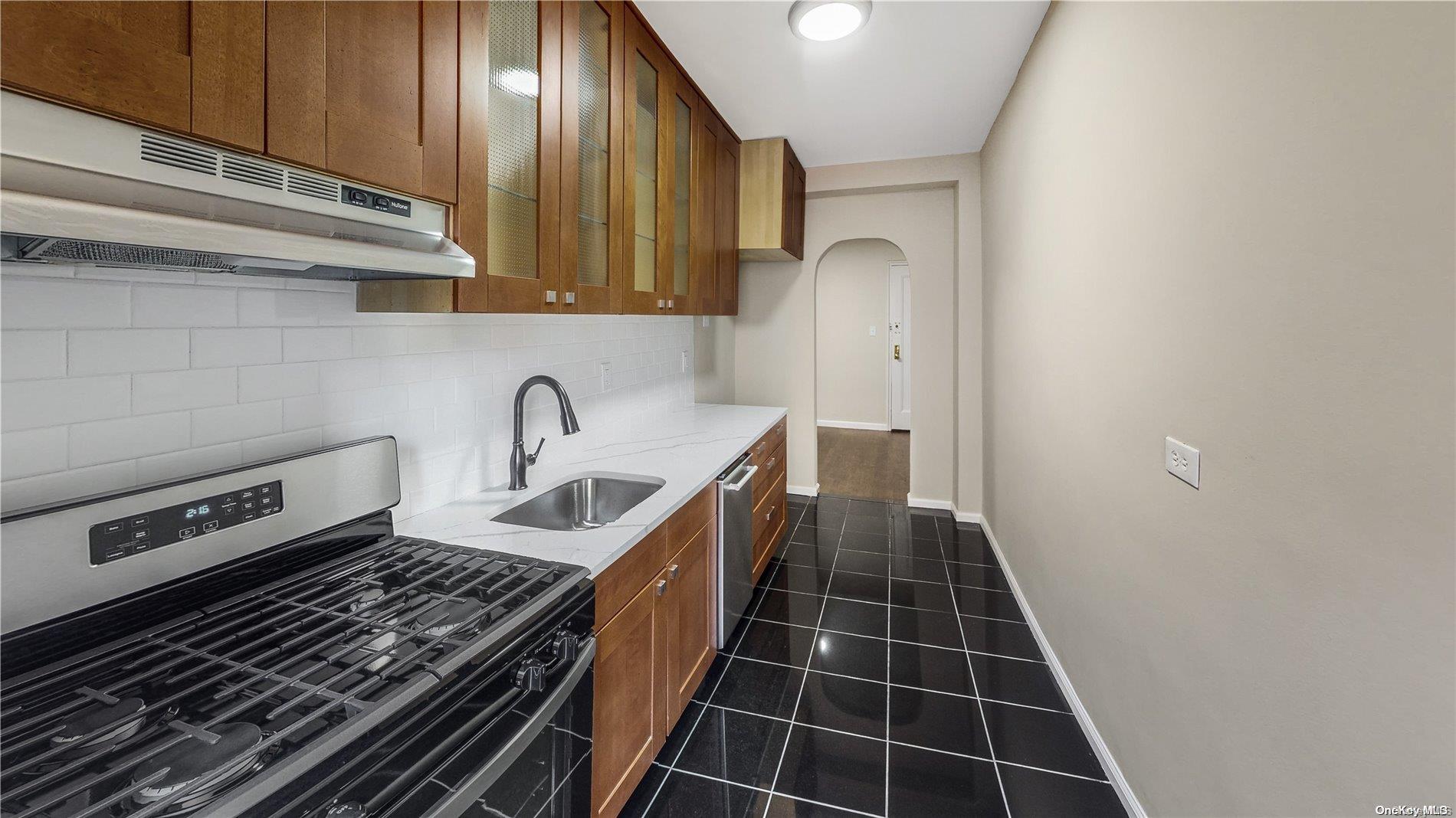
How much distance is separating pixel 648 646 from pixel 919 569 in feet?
7.36

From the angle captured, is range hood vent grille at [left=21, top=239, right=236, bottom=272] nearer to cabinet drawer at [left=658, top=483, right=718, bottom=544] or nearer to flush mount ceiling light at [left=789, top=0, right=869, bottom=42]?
cabinet drawer at [left=658, top=483, right=718, bottom=544]

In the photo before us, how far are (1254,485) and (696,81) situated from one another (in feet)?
9.50

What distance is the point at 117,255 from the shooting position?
2.93 ft

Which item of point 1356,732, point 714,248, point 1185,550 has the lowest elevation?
point 1356,732

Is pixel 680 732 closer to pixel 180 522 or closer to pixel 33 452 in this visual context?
pixel 180 522

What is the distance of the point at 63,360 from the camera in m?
0.97

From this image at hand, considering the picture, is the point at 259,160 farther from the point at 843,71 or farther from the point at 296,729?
the point at 843,71

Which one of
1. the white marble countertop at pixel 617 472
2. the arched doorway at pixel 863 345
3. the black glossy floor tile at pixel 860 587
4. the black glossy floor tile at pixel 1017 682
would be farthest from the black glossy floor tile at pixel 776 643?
the arched doorway at pixel 863 345

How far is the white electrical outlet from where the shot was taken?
4.40 feet

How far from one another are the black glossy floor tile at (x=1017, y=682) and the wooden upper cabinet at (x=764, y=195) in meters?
2.74

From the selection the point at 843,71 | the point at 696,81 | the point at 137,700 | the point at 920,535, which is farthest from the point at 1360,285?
the point at 920,535

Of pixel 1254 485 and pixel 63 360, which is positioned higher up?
pixel 63 360

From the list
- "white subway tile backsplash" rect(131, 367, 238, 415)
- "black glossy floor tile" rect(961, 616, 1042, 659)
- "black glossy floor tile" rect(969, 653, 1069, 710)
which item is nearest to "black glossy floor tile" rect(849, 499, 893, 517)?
"black glossy floor tile" rect(961, 616, 1042, 659)

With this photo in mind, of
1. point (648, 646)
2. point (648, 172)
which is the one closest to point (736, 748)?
point (648, 646)
